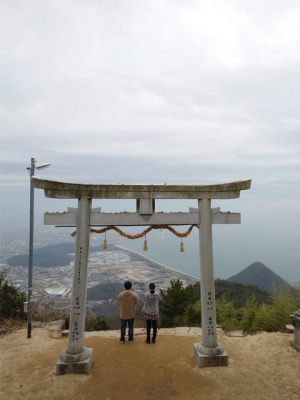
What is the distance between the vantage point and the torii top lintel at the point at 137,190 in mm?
5672

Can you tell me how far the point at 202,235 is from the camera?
595cm

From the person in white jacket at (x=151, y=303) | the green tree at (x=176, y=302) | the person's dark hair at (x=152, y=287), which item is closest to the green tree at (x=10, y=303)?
the person in white jacket at (x=151, y=303)

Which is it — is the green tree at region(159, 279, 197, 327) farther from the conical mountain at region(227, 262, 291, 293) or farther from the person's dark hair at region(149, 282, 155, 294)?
the conical mountain at region(227, 262, 291, 293)

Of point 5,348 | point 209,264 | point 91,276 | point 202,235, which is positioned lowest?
point 91,276

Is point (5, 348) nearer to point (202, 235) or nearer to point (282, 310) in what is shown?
point (202, 235)

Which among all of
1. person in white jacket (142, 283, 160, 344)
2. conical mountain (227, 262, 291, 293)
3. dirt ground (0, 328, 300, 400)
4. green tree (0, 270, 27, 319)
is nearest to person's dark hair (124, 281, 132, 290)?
person in white jacket (142, 283, 160, 344)

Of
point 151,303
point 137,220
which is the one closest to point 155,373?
point 151,303

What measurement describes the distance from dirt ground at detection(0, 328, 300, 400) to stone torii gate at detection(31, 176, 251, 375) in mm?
345

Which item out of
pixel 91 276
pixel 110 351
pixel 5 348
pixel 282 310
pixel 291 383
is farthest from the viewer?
pixel 91 276

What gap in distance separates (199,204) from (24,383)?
17.5 ft

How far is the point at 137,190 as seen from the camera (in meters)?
5.91

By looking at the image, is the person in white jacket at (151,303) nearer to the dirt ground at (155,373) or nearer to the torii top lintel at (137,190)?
the dirt ground at (155,373)

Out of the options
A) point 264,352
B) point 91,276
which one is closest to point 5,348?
point 264,352

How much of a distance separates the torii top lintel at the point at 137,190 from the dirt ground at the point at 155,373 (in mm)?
3822
